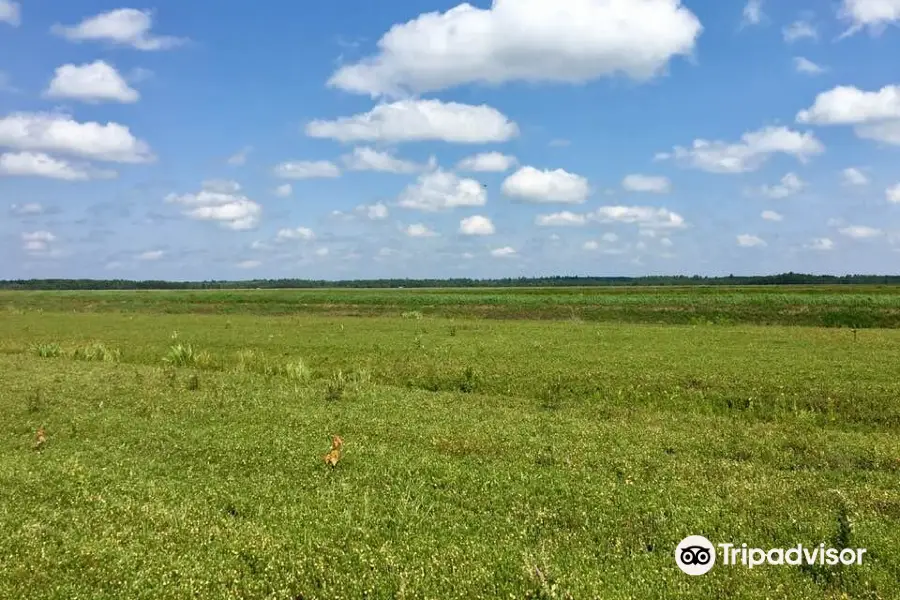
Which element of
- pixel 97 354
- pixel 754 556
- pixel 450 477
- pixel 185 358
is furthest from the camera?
pixel 97 354

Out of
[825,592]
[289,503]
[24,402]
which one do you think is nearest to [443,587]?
[289,503]

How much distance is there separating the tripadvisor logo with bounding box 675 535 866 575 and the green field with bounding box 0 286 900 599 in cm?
18

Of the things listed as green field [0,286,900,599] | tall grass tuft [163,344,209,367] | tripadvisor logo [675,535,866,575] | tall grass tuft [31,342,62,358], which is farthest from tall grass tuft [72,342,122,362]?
tripadvisor logo [675,535,866,575]

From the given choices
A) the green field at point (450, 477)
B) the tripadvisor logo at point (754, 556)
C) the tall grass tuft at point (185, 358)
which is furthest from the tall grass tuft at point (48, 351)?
the tripadvisor logo at point (754, 556)

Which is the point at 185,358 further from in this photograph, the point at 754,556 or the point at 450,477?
the point at 754,556

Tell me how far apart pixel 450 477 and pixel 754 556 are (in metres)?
5.16

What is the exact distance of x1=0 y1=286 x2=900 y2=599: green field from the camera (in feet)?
24.9

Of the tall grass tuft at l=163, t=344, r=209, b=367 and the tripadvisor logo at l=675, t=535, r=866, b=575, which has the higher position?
the tall grass tuft at l=163, t=344, r=209, b=367

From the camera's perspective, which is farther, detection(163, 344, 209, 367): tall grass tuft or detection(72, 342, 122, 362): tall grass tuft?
detection(72, 342, 122, 362): tall grass tuft

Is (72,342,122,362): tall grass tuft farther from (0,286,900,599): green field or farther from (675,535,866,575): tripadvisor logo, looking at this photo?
(675,535,866,575): tripadvisor logo

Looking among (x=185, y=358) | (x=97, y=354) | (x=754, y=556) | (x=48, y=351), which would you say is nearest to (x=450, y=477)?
(x=754, y=556)

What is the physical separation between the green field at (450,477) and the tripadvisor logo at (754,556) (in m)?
0.18

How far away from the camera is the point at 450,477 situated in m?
11.3

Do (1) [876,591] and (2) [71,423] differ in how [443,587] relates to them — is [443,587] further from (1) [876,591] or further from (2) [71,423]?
(2) [71,423]
